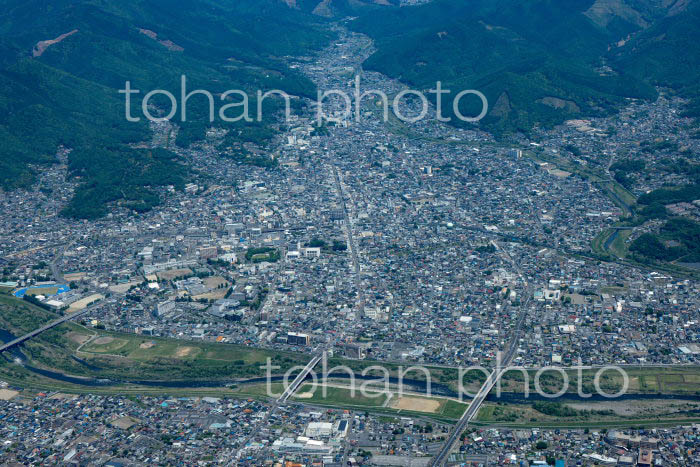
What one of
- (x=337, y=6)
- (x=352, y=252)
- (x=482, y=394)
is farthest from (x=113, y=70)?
(x=482, y=394)

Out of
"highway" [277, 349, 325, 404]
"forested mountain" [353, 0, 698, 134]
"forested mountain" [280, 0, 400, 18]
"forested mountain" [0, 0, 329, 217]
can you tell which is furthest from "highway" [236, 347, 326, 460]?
"forested mountain" [280, 0, 400, 18]

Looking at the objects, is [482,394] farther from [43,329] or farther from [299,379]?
[43,329]

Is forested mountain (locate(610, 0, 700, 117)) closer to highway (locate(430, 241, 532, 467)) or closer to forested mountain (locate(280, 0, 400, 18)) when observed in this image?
highway (locate(430, 241, 532, 467))

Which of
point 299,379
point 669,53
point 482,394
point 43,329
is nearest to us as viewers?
point 482,394

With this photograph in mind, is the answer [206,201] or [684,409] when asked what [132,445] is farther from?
[206,201]

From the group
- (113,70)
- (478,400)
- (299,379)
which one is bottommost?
(478,400)
